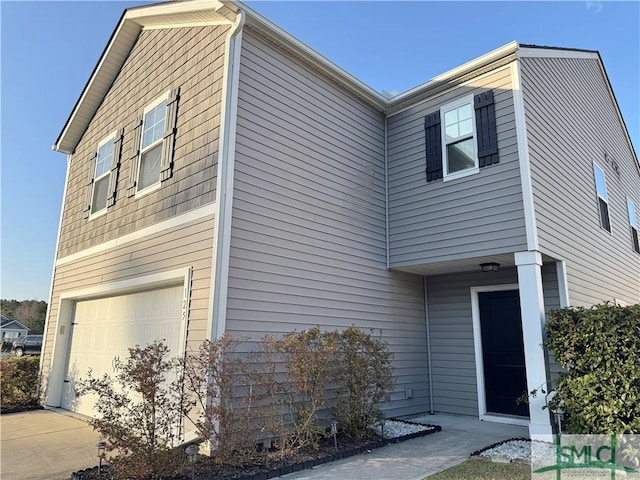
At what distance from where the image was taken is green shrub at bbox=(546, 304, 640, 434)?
4.25 metres

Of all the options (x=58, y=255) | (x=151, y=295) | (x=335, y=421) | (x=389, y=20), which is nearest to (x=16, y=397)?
(x=58, y=255)

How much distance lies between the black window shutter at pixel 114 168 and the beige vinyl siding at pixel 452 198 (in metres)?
5.08

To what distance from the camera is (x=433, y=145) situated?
7.16 metres

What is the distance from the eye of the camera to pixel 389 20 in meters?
8.75

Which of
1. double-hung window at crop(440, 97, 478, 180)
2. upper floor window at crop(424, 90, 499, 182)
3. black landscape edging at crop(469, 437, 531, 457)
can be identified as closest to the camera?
Answer: black landscape edging at crop(469, 437, 531, 457)

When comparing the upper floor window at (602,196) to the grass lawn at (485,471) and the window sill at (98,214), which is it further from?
the window sill at (98,214)

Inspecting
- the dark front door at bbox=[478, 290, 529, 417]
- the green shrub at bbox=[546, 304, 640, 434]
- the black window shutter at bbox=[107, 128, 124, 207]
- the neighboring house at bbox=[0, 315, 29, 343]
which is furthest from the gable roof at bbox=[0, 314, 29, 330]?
the green shrub at bbox=[546, 304, 640, 434]

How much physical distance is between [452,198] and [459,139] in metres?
0.99

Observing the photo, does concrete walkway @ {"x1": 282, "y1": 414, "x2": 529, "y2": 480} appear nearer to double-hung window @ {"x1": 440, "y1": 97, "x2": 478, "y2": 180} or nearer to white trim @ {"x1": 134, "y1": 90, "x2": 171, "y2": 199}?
double-hung window @ {"x1": 440, "y1": 97, "x2": 478, "y2": 180}

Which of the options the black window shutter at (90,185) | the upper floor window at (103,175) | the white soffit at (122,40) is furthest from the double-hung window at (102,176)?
the white soffit at (122,40)

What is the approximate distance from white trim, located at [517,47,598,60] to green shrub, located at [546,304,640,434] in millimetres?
4036

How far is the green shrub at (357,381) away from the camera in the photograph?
17.4 ft

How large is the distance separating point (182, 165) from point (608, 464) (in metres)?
6.19

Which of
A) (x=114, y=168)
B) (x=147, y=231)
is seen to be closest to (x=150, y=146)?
(x=114, y=168)
